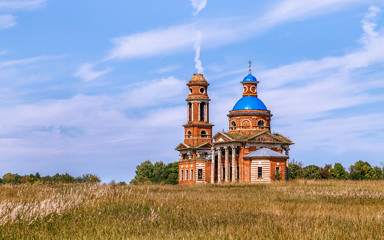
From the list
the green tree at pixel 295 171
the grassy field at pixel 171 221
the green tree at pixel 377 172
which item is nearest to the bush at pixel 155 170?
the green tree at pixel 295 171

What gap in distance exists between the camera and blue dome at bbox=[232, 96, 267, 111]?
69062 mm

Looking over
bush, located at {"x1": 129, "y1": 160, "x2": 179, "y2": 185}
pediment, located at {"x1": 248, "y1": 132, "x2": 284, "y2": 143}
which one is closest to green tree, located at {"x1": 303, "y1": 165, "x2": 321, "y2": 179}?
pediment, located at {"x1": 248, "y1": 132, "x2": 284, "y2": 143}

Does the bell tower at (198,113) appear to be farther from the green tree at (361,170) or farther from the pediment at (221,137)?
Answer: the green tree at (361,170)

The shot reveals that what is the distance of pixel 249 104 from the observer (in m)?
69.3

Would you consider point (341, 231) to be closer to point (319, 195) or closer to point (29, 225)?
point (29, 225)

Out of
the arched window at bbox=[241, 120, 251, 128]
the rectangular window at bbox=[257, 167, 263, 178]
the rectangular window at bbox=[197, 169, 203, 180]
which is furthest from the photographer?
the rectangular window at bbox=[197, 169, 203, 180]

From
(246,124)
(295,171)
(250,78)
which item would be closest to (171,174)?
(295,171)

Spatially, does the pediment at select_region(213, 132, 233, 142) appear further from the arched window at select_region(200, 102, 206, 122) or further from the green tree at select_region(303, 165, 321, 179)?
the green tree at select_region(303, 165, 321, 179)

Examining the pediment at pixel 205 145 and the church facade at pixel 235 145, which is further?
the pediment at pixel 205 145

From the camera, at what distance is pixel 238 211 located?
16.8 m

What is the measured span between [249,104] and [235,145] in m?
7.13

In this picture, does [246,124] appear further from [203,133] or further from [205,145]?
[203,133]

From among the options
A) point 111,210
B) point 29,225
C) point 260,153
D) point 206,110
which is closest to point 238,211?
point 111,210

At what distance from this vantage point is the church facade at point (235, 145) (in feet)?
206
